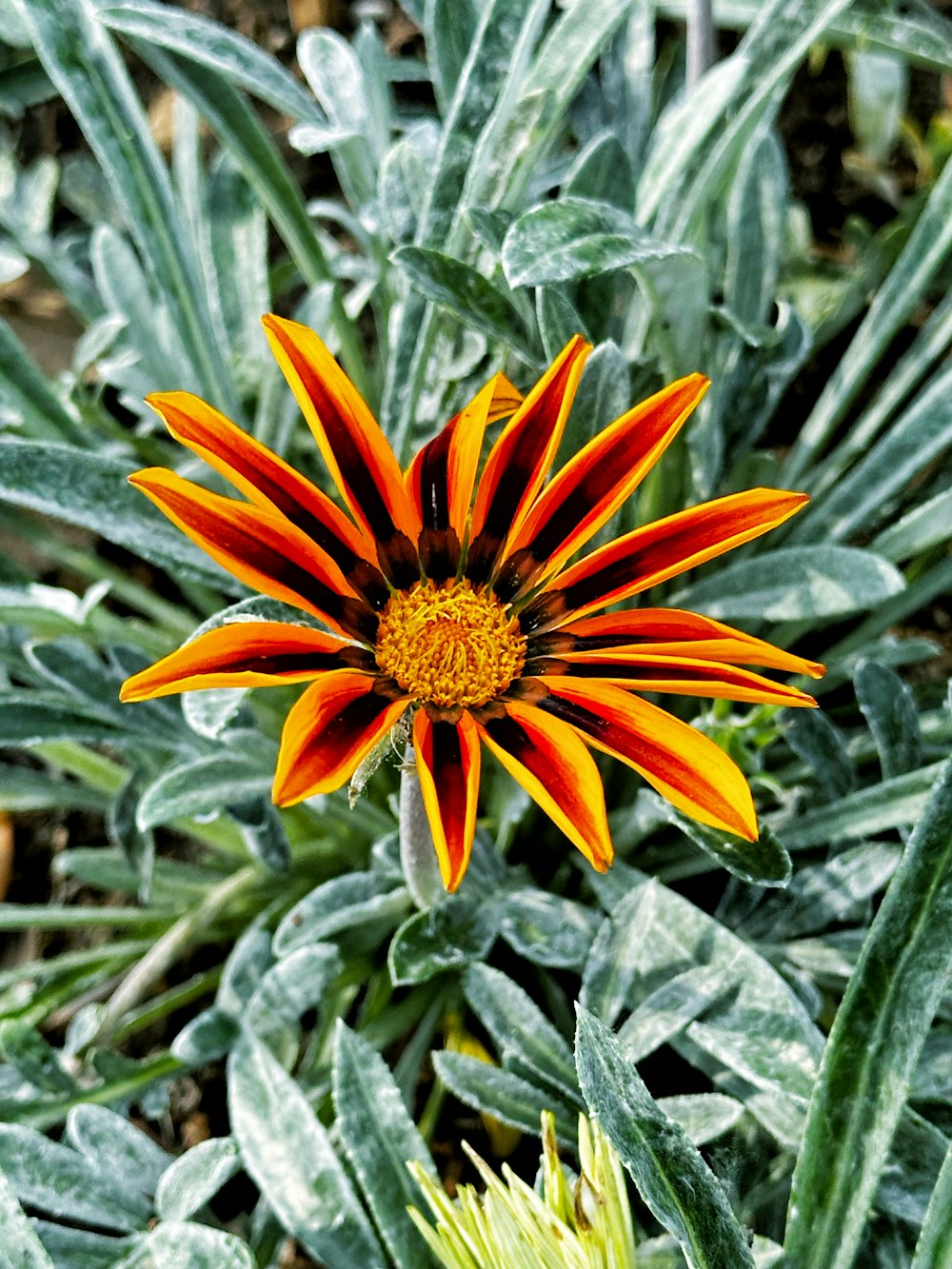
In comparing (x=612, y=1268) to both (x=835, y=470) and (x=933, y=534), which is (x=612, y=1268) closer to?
(x=933, y=534)

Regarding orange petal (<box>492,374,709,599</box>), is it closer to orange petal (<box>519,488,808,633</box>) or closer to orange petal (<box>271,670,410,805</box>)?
orange petal (<box>519,488,808,633</box>)

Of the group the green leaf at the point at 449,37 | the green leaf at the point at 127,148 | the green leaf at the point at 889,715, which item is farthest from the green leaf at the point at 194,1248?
the green leaf at the point at 449,37

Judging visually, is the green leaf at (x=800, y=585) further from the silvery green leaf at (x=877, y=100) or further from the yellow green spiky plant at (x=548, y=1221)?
the silvery green leaf at (x=877, y=100)

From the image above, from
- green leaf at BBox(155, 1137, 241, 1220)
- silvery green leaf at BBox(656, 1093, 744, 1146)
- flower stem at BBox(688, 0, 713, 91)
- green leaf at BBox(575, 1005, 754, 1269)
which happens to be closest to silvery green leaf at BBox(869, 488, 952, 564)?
flower stem at BBox(688, 0, 713, 91)

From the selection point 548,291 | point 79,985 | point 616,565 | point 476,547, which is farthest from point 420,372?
point 79,985

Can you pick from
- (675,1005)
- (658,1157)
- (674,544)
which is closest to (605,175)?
(674,544)

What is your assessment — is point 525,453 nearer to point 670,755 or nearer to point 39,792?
point 670,755
